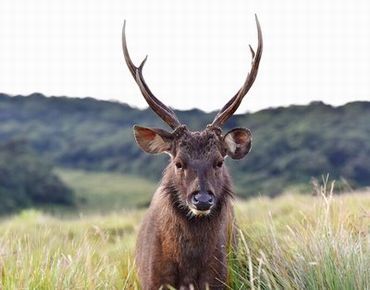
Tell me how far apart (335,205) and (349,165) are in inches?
1236

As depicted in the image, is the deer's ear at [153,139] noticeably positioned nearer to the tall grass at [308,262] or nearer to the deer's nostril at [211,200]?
the deer's nostril at [211,200]

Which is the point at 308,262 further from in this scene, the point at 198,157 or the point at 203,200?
the point at 198,157

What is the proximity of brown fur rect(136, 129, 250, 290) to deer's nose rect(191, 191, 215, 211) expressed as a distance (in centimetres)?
13

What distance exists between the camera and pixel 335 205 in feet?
21.8

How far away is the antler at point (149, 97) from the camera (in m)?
5.57

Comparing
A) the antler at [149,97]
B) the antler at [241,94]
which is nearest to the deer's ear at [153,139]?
the antler at [149,97]

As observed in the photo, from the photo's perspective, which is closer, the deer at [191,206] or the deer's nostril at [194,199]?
the deer's nostril at [194,199]

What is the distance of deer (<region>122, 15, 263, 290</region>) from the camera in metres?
5.06

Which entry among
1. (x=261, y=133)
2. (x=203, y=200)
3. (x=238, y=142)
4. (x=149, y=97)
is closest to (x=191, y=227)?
(x=203, y=200)

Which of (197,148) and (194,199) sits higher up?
(197,148)

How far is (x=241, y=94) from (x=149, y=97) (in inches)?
28.7

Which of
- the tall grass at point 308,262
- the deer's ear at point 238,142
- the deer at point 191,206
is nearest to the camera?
the tall grass at point 308,262

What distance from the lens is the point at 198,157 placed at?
508cm

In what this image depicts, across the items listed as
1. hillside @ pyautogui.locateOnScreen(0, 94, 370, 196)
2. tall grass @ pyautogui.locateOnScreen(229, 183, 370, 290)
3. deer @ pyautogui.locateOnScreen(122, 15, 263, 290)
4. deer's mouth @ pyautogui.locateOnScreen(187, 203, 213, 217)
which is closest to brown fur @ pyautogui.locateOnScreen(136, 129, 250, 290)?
deer @ pyautogui.locateOnScreen(122, 15, 263, 290)
